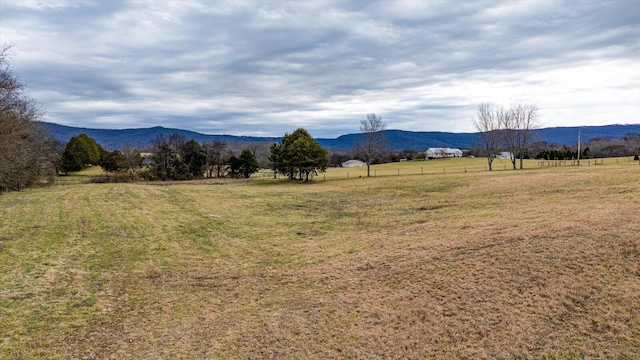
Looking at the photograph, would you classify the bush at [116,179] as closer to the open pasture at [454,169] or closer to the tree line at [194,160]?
the tree line at [194,160]

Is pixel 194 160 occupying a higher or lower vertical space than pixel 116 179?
higher

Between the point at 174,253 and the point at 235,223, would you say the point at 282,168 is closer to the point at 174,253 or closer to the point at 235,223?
the point at 235,223

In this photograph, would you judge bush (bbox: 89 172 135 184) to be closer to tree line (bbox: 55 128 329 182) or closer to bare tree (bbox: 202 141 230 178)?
tree line (bbox: 55 128 329 182)

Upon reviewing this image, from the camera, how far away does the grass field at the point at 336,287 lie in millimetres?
7902

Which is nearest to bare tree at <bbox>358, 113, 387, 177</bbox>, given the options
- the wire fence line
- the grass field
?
the wire fence line

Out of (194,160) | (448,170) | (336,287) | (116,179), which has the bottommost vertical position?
(336,287)

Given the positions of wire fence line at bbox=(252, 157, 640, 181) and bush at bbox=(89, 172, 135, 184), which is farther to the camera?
bush at bbox=(89, 172, 135, 184)

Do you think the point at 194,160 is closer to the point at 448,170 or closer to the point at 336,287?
the point at 448,170

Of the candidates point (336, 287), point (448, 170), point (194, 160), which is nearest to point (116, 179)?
point (194, 160)

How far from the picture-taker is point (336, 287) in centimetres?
1143

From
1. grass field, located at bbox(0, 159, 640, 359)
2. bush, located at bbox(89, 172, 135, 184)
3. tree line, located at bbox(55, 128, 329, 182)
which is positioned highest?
tree line, located at bbox(55, 128, 329, 182)

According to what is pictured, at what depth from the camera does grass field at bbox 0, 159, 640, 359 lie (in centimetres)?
790

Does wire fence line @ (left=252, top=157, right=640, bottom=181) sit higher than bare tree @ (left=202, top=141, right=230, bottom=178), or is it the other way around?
bare tree @ (left=202, top=141, right=230, bottom=178)

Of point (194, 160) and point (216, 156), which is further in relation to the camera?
point (216, 156)
